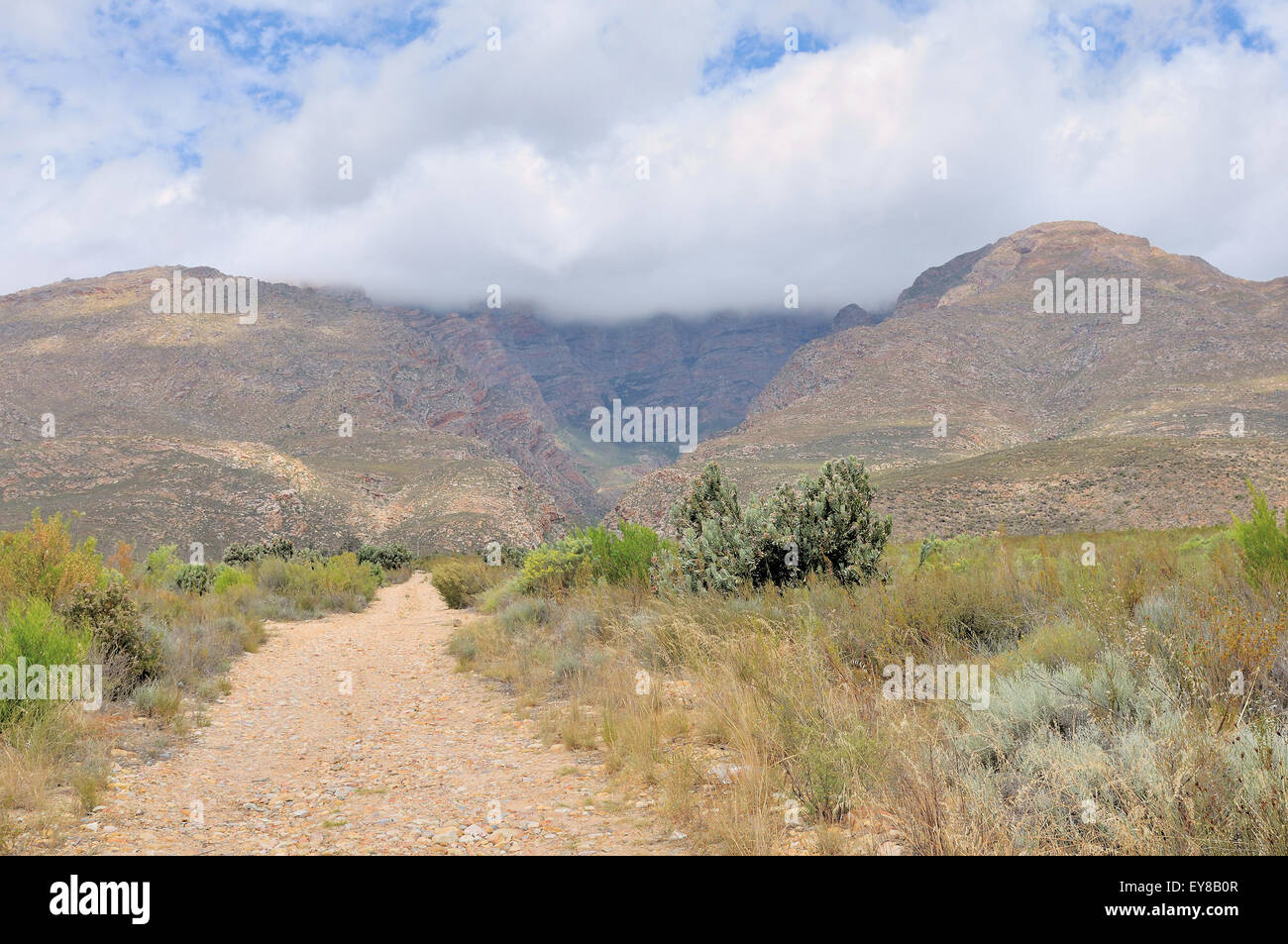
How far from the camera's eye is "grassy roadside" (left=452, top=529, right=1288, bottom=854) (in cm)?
286

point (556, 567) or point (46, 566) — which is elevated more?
point (46, 566)

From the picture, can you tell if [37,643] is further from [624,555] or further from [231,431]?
[231,431]

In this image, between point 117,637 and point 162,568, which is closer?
point 117,637

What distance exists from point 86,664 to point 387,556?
3115 cm

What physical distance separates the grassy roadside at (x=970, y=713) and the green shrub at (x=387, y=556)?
30442mm

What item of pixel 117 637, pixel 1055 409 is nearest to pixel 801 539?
pixel 117 637

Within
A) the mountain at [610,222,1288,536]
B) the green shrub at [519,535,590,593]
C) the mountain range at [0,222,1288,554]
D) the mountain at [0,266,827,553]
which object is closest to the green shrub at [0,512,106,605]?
the green shrub at [519,535,590,593]

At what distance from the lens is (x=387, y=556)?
120ft

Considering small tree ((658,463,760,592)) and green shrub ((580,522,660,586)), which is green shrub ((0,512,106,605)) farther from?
small tree ((658,463,760,592))

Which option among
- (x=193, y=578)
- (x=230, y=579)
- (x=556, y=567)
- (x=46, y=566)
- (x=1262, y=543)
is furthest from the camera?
(x=230, y=579)

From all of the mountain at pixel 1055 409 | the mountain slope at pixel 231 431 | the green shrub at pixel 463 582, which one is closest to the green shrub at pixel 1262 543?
the green shrub at pixel 463 582

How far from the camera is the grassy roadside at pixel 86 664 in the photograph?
4297 mm

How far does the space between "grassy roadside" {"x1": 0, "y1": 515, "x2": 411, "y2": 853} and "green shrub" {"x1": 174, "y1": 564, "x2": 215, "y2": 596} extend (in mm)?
2962
